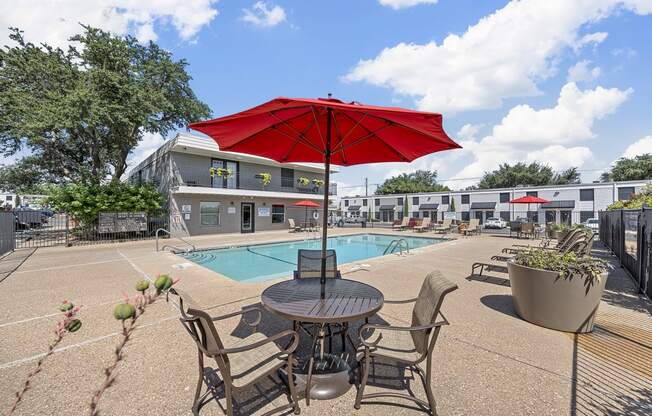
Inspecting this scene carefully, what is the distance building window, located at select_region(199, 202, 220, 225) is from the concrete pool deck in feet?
39.7

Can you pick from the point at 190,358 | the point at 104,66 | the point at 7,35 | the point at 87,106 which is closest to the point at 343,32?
the point at 190,358

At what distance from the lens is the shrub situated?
522 inches

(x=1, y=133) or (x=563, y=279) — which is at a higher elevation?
(x=1, y=133)

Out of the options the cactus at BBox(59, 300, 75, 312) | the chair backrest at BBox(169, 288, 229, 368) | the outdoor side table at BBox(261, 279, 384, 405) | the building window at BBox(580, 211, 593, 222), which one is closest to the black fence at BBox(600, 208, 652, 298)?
the outdoor side table at BBox(261, 279, 384, 405)

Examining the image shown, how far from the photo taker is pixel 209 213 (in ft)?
60.4

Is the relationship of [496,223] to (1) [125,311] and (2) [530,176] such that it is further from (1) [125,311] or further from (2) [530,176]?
(1) [125,311]

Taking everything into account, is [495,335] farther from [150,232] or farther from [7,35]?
[7,35]

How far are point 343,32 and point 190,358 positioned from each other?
9.84m

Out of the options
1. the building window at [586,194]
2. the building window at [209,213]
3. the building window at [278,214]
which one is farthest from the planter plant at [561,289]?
the building window at [586,194]

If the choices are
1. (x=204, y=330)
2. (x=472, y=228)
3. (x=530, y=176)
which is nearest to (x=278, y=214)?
(x=472, y=228)

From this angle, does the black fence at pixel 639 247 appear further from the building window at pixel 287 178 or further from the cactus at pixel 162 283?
the building window at pixel 287 178

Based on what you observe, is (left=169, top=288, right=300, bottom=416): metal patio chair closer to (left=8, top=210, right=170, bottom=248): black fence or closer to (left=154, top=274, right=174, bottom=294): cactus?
(left=154, top=274, right=174, bottom=294): cactus

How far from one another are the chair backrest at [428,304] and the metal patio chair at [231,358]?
1.14 metres

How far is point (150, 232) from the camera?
15.9 m
